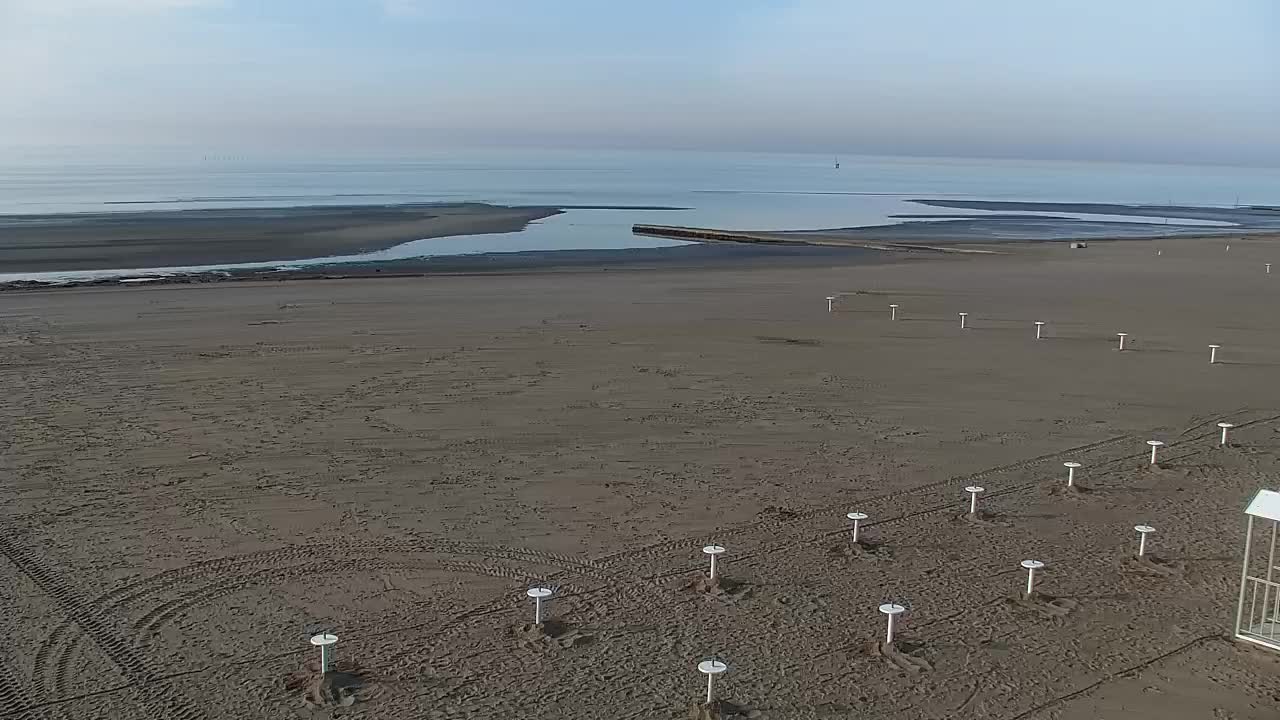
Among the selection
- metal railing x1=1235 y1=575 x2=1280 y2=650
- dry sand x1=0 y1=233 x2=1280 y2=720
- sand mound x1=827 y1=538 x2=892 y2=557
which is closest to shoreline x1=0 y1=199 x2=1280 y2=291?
dry sand x1=0 y1=233 x2=1280 y2=720

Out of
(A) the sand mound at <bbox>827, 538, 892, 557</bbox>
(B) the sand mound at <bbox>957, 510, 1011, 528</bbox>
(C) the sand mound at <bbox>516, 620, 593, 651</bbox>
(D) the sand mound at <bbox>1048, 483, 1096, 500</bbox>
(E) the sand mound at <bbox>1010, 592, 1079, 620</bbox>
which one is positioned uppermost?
(D) the sand mound at <bbox>1048, 483, 1096, 500</bbox>

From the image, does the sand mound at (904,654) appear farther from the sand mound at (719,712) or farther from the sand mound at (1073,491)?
the sand mound at (1073,491)

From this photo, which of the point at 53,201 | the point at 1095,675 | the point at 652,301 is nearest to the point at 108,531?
the point at 1095,675

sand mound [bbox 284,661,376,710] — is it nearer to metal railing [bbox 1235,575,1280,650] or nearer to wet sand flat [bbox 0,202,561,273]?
metal railing [bbox 1235,575,1280,650]

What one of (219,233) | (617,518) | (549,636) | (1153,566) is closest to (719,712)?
(549,636)

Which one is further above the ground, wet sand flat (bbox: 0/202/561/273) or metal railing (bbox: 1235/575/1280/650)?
wet sand flat (bbox: 0/202/561/273)

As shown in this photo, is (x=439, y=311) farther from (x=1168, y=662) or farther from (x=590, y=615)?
(x=1168, y=662)
